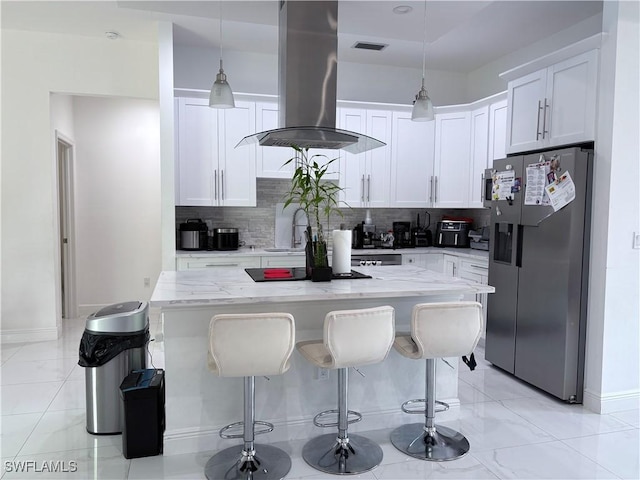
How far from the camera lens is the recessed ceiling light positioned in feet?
12.2

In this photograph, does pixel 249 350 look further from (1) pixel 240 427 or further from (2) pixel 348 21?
(2) pixel 348 21

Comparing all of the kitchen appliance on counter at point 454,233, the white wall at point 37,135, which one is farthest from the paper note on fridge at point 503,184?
the white wall at point 37,135

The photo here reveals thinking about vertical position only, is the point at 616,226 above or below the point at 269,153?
below

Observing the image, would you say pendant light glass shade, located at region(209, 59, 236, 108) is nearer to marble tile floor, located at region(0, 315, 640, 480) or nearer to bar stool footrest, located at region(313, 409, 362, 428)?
bar stool footrest, located at region(313, 409, 362, 428)

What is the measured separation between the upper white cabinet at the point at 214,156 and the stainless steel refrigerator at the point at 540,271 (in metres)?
2.46

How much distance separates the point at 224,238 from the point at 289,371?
89.3 inches

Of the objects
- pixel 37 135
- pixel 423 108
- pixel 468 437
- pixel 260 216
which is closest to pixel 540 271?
pixel 468 437

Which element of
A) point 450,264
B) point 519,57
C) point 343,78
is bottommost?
point 450,264

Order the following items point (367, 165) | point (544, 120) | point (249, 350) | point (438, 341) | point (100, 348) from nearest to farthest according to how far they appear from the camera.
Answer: point (249, 350) → point (438, 341) → point (100, 348) → point (544, 120) → point (367, 165)

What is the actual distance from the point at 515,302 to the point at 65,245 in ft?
16.5

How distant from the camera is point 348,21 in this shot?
13.3ft

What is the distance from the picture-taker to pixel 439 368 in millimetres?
3238

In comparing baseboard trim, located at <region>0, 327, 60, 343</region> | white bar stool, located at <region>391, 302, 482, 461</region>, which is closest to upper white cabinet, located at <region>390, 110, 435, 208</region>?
white bar stool, located at <region>391, 302, 482, 461</region>

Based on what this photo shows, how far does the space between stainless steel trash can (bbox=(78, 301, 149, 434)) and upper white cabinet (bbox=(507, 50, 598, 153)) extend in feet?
10.9
